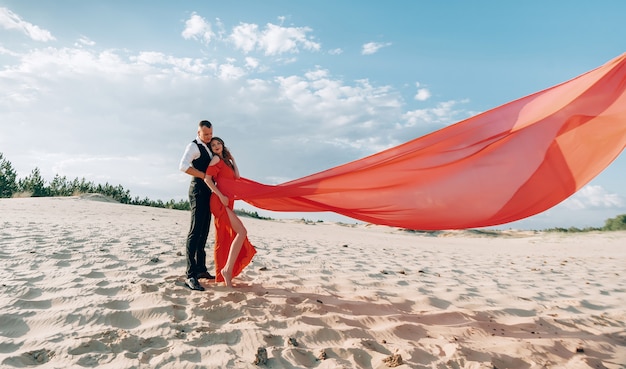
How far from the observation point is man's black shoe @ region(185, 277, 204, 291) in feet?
15.5

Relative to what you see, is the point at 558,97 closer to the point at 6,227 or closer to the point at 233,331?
the point at 233,331

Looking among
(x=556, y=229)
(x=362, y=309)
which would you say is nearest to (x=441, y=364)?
(x=362, y=309)

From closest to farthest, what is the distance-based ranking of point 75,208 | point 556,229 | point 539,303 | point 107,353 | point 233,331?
point 107,353
point 233,331
point 539,303
point 75,208
point 556,229

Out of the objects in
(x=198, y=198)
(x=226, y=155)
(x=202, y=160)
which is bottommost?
(x=198, y=198)

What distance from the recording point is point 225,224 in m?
5.01

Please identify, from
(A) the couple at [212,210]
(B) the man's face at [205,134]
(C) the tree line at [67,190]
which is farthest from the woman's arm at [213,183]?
(C) the tree line at [67,190]

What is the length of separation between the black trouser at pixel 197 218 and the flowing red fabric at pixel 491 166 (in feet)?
1.21

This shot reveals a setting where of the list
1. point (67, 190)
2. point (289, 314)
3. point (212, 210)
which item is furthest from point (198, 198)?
point (67, 190)

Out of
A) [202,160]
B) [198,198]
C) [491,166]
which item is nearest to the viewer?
[491,166]

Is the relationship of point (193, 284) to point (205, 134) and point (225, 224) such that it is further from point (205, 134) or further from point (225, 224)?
point (205, 134)

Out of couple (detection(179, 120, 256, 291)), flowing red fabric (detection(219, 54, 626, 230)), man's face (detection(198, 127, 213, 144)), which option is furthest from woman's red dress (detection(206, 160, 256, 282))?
man's face (detection(198, 127, 213, 144))

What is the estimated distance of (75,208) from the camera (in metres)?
13.8

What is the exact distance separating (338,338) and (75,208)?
13.1 meters

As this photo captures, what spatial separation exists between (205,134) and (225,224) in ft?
3.67
